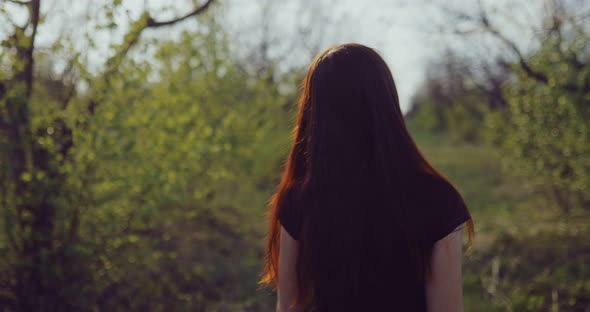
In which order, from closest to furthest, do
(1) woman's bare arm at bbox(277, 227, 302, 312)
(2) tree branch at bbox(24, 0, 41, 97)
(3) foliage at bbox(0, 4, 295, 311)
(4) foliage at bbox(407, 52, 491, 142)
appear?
(1) woman's bare arm at bbox(277, 227, 302, 312) → (2) tree branch at bbox(24, 0, 41, 97) → (3) foliage at bbox(0, 4, 295, 311) → (4) foliage at bbox(407, 52, 491, 142)

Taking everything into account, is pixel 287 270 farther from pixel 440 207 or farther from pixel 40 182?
pixel 40 182

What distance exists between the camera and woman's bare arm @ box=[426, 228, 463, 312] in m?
1.73

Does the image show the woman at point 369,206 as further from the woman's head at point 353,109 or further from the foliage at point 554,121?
the foliage at point 554,121

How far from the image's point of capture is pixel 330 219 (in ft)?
5.86

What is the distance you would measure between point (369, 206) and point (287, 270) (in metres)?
0.38

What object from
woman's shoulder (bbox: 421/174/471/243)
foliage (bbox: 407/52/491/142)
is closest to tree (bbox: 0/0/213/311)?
woman's shoulder (bbox: 421/174/471/243)

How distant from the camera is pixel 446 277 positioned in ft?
5.81

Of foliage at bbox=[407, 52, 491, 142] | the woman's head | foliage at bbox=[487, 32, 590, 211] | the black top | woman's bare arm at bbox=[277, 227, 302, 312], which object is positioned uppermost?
the woman's head

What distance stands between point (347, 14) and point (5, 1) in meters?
11.7

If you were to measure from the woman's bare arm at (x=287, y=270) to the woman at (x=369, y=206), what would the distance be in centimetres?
6

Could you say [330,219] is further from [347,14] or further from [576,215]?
[347,14]

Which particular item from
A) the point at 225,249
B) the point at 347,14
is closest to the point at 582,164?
the point at 225,249

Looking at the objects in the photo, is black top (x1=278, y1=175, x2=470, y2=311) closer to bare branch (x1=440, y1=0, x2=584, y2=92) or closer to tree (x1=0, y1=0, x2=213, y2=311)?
tree (x1=0, y1=0, x2=213, y2=311)

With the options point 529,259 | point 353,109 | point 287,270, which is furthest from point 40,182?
point 529,259
